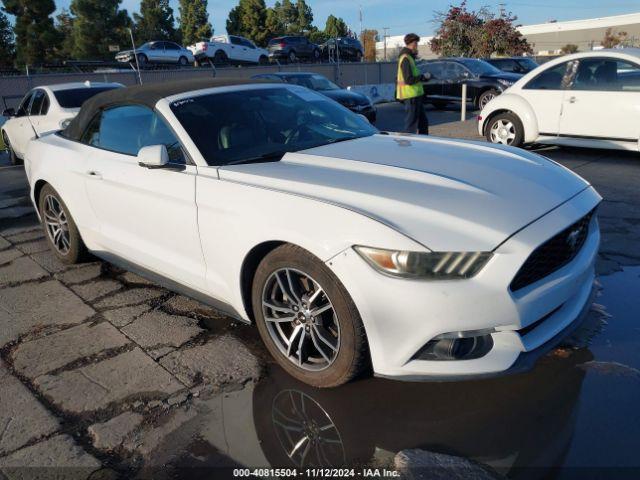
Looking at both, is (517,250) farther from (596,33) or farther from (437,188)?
(596,33)

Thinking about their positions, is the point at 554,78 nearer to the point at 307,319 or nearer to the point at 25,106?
the point at 307,319

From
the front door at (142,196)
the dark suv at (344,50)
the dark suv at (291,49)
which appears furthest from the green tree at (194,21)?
the front door at (142,196)

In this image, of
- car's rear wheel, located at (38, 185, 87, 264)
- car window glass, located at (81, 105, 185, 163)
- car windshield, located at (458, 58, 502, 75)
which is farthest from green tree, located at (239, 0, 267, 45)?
car window glass, located at (81, 105, 185, 163)

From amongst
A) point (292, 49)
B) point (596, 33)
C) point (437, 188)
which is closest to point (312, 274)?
point (437, 188)

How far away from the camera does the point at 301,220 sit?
2541 mm

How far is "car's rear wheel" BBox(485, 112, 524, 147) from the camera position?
8539 mm

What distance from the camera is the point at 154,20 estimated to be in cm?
4962

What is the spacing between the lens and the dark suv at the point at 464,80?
1608 centimetres

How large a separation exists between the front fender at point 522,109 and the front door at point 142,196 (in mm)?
6549

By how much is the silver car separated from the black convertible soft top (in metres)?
27.4

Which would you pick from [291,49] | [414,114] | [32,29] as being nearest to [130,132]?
[414,114]

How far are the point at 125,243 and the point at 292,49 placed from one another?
3374 cm

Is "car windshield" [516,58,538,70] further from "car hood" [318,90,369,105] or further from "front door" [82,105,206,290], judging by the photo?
"front door" [82,105,206,290]

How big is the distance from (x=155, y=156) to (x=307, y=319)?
1400 millimetres
